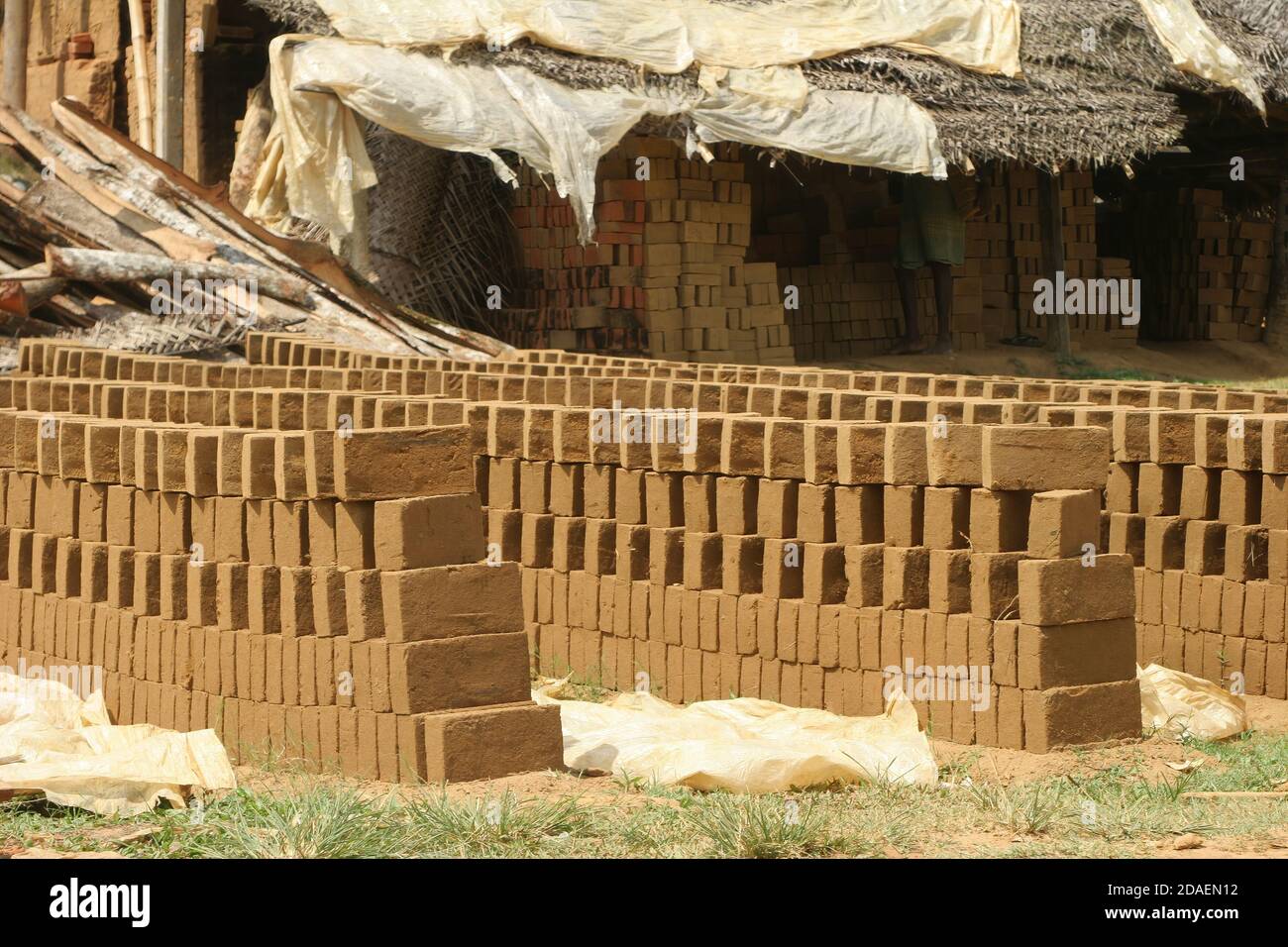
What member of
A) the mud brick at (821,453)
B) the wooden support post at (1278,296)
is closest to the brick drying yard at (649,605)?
the mud brick at (821,453)

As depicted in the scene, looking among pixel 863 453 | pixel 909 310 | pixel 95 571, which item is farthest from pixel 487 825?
pixel 909 310

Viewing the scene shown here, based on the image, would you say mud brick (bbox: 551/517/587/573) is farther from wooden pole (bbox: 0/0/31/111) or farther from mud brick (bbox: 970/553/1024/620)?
wooden pole (bbox: 0/0/31/111)

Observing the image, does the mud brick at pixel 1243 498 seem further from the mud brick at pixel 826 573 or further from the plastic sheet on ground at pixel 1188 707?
the mud brick at pixel 826 573

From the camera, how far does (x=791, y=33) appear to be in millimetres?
16250

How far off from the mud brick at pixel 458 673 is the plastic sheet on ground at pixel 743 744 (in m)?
0.35

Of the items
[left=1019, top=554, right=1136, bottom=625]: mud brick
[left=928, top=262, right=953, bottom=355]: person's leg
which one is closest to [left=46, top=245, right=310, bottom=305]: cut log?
[left=928, top=262, right=953, bottom=355]: person's leg

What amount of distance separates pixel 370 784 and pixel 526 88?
392 inches

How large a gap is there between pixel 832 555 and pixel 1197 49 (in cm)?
1303

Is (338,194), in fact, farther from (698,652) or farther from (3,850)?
(3,850)

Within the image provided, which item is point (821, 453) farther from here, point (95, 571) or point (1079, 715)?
point (95, 571)

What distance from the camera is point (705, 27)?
51.9 feet

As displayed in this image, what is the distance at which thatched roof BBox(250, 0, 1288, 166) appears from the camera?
1502 cm

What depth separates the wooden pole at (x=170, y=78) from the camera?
657 inches
